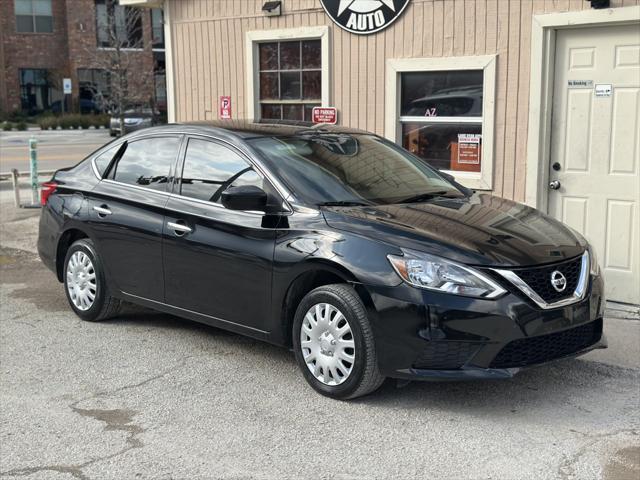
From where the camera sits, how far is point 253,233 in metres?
5.19

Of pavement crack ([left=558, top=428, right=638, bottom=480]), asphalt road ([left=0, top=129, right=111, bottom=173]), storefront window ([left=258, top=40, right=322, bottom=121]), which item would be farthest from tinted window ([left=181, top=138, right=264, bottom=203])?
asphalt road ([left=0, top=129, right=111, bottom=173])

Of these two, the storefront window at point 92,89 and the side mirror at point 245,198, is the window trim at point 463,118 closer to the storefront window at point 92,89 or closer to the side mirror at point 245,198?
the side mirror at point 245,198

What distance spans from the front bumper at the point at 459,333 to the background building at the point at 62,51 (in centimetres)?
3894

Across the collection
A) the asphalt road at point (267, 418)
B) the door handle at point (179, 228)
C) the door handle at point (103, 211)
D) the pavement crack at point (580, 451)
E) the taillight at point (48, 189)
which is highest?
the taillight at point (48, 189)

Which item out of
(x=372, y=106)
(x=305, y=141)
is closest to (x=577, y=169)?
(x=372, y=106)

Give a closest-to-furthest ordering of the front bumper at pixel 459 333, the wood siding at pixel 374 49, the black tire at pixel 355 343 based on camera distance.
→ the front bumper at pixel 459 333
the black tire at pixel 355 343
the wood siding at pixel 374 49

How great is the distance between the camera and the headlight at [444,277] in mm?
4395

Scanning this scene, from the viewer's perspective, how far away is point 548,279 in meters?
4.58

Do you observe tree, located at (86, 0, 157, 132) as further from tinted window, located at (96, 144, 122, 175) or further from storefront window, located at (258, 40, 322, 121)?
tinted window, located at (96, 144, 122, 175)

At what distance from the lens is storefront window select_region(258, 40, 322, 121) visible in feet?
29.7

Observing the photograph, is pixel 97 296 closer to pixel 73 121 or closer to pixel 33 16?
pixel 73 121

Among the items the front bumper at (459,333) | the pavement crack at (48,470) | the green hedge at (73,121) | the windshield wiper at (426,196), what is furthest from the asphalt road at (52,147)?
the front bumper at (459,333)

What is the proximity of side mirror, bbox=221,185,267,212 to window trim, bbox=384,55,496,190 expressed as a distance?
324 centimetres

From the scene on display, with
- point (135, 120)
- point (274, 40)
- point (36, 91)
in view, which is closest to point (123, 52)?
point (36, 91)
